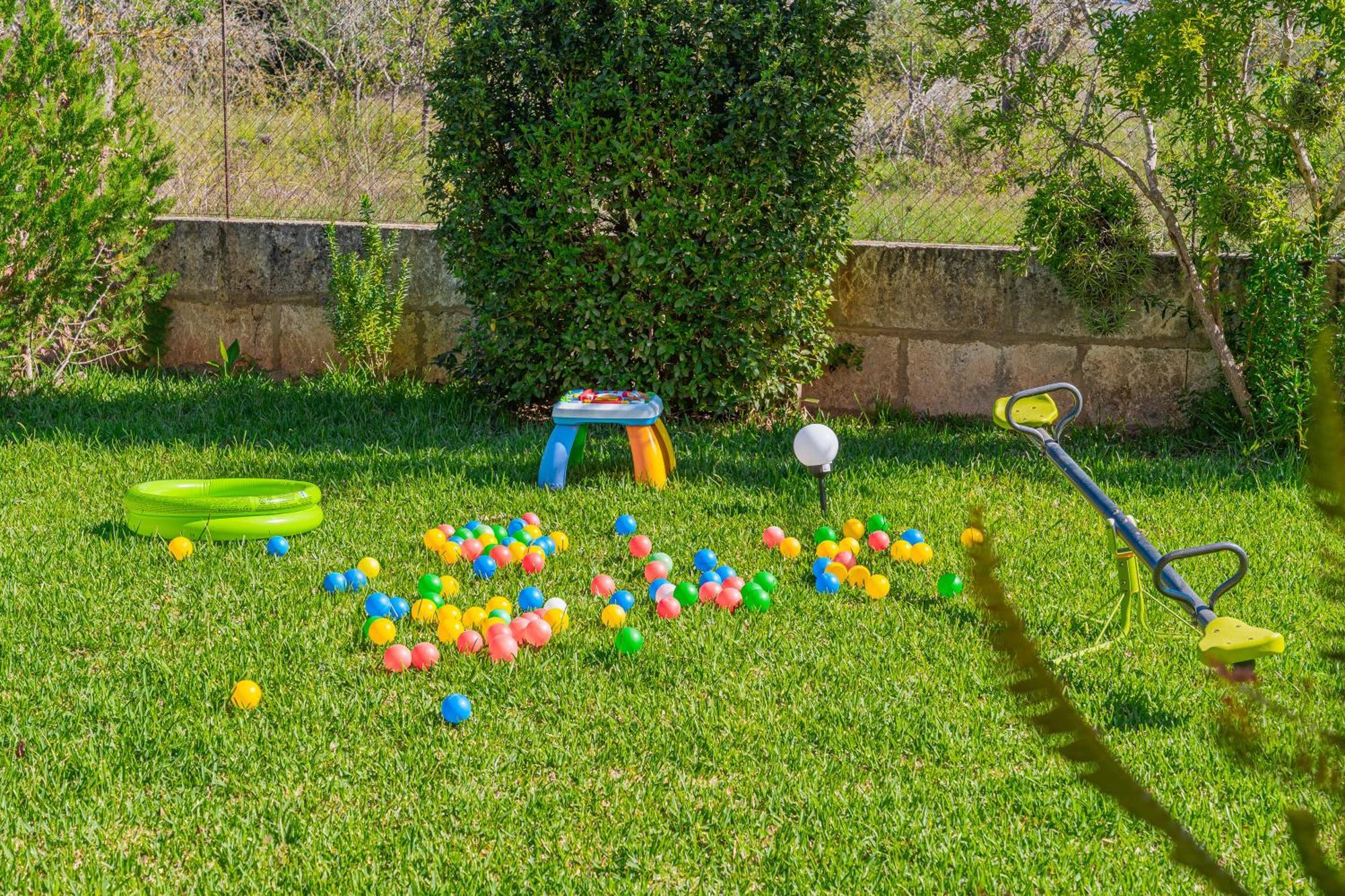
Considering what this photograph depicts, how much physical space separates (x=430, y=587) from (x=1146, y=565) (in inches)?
81.7

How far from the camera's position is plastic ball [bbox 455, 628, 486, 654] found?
11.6 ft

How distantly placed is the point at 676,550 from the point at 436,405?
2.55 metres

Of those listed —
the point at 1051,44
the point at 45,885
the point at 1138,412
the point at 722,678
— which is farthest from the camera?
the point at 1051,44

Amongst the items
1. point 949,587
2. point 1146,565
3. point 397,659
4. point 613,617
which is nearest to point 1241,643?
point 1146,565

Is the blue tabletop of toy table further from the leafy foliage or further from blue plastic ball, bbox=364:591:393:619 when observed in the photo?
the leafy foliage

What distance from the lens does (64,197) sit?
6.35 m

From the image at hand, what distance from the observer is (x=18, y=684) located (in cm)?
327

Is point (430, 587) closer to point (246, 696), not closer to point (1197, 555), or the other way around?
point (246, 696)

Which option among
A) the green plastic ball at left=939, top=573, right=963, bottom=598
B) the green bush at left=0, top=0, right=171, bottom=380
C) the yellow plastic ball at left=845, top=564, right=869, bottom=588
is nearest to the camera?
the green plastic ball at left=939, top=573, right=963, bottom=598

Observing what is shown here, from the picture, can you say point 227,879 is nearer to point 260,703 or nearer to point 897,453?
point 260,703

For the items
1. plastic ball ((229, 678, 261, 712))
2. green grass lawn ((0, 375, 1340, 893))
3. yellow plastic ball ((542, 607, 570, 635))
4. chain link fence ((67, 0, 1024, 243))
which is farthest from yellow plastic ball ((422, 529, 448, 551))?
chain link fence ((67, 0, 1024, 243))

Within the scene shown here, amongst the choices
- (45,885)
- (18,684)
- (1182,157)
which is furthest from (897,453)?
(45,885)

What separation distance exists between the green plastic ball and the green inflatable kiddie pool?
2.24 meters

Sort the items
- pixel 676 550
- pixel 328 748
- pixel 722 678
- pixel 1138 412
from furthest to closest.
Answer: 1. pixel 1138 412
2. pixel 676 550
3. pixel 722 678
4. pixel 328 748
